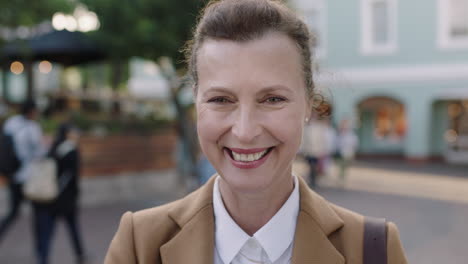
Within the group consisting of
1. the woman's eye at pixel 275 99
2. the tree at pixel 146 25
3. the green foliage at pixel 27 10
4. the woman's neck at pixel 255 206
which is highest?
the green foliage at pixel 27 10

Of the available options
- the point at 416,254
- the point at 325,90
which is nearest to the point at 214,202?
the point at 325,90

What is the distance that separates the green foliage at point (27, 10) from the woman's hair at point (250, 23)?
32.9 ft

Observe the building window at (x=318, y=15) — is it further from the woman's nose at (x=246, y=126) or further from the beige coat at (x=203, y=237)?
the woman's nose at (x=246, y=126)

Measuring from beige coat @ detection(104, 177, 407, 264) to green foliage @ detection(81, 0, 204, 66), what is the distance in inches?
296

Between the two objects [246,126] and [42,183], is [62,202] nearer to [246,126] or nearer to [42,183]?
[42,183]

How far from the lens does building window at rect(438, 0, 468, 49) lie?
58.8 ft

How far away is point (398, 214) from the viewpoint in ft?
29.3

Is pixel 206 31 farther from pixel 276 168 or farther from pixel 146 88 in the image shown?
pixel 146 88

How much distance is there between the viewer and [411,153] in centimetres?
1911

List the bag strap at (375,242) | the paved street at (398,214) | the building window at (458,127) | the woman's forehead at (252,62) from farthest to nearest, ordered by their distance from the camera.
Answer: the building window at (458,127), the paved street at (398,214), the bag strap at (375,242), the woman's forehead at (252,62)

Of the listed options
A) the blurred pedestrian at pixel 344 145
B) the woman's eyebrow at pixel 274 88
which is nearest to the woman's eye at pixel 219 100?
the woman's eyebrow at pixel 274 88

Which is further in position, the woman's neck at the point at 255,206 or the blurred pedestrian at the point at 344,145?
the blurred pedestrian at the point at 344,145

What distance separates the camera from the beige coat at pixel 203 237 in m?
1.52

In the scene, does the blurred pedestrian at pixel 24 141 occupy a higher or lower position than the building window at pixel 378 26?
lower
